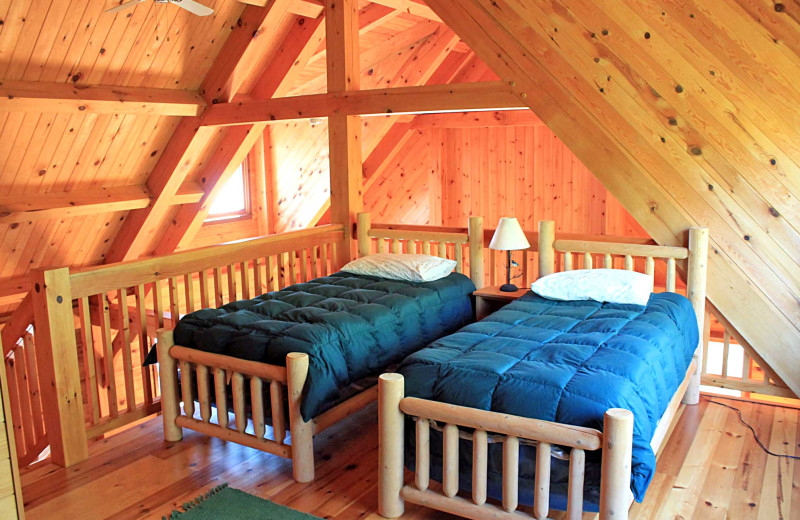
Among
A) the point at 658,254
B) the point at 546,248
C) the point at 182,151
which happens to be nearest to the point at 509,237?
the point at 546,248

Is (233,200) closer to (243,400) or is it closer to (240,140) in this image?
(240,140)

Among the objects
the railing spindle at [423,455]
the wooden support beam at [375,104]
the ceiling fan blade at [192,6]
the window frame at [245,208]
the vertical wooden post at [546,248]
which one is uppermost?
the ceiling fan blade at [192,6]

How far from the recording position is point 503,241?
12.9ft

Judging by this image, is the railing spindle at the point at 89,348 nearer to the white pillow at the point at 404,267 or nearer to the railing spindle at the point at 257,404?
the railing spindle at the point at 257,404

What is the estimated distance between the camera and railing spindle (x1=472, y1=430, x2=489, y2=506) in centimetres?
231

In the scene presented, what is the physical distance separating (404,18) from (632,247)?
115 inches

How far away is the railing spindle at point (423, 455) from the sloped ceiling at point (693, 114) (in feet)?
6.30

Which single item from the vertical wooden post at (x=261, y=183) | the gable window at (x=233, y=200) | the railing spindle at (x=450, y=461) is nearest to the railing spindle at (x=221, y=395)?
the railing spindle at (x=450, y=461)

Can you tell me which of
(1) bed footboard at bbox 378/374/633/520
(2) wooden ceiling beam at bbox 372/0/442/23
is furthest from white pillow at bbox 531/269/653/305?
(2) wooden ceiling beam at bbox 372/0/442/23

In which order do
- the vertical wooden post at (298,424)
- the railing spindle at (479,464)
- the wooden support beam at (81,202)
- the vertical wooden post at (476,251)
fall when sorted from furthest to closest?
the wooden support beam at (81,202)
the vertical wooden post at (476,251)
the vertical wooden post at (298,424)
the railing spindle at (479,464)

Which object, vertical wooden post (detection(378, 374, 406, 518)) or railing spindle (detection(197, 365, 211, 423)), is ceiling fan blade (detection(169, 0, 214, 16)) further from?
vertical wooden post (detection(378, 374, 406, 518))

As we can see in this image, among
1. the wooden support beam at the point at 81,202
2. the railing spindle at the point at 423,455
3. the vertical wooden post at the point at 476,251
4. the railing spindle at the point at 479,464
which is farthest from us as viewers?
the wooden support beam at the point at 81,202

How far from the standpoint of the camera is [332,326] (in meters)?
3.06

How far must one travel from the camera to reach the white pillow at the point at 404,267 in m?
3.94
